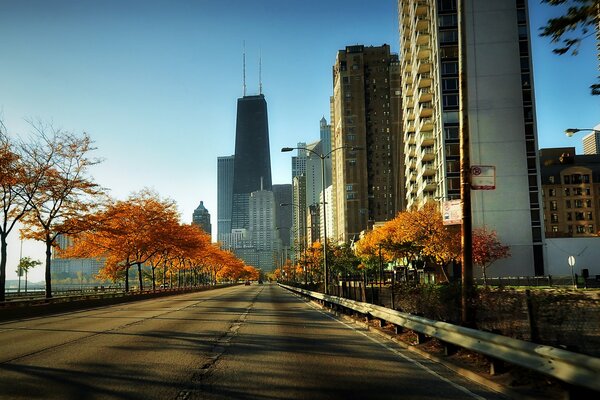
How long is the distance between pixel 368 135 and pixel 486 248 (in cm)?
10473

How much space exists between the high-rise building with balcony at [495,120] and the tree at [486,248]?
15.4 ft

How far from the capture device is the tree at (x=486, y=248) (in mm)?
57500

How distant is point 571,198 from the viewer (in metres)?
120

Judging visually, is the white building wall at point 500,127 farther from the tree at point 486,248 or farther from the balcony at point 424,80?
the balcony at point 424,80

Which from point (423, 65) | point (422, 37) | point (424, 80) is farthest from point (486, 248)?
point (422, 37)

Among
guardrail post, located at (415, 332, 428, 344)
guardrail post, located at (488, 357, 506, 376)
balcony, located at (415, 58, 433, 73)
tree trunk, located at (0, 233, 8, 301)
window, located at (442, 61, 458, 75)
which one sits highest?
balcony, located at (415, 58, 433, 73)

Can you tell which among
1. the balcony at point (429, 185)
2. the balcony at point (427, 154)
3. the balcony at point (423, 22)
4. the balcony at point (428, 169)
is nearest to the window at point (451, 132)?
the balcony at point (427, 154)

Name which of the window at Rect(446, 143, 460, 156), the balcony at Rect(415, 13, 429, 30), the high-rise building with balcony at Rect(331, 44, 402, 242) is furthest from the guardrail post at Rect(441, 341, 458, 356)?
the high-rise building with balcony at Rect(331, 44, 402, 242)

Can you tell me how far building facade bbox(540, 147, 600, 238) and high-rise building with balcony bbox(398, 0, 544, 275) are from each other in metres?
54.4

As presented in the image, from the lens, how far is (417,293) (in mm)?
14164

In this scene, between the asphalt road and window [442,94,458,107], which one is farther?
window [442,94,458,107]

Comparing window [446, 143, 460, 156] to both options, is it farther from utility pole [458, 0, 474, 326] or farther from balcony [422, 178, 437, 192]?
utility pole [458, 0, 474, 326]

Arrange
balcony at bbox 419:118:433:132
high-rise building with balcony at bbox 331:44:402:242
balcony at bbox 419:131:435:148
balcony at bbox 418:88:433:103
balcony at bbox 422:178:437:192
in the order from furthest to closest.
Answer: high-rise building with balcony at bbox 331:44:402:242 → balcony at bbox 418:88:433:103 → balcony at bbox 419:118:433:132 → balcony at bbox 419:131:435:148 → balcony at bbox 422:178:437:192

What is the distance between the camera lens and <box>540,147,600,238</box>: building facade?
120 m
